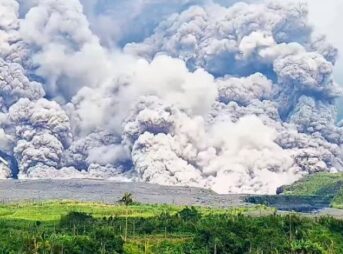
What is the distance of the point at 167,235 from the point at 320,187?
2226 inches

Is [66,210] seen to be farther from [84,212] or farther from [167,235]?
[167,235]

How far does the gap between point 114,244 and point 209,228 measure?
7.25 meters

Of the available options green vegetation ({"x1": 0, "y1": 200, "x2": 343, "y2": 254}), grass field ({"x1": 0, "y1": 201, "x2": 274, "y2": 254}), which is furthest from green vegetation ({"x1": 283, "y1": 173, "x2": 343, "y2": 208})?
green vegetation ({"x1": 0, "y1": 200, "x2": 343, "y2": 254})

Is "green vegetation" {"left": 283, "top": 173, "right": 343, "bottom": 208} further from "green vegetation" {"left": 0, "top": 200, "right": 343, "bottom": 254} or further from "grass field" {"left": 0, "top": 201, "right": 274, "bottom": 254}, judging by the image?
"green vegetation" {"left": 0, "top": 200, "right": 343, "bottom": 254}

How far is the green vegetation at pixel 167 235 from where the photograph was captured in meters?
41.9

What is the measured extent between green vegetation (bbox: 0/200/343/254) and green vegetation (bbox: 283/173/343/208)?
41.2 m

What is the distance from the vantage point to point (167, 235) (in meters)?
49.2

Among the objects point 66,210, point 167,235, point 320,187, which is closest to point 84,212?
point 66,210

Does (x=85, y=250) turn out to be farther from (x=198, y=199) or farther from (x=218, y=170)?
(x=218, y=170)

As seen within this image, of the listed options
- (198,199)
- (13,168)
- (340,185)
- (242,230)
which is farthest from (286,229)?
(13,168)

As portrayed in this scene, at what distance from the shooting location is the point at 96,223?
53281mm

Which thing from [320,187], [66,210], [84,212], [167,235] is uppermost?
[320,187]

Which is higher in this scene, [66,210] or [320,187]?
[320,187]

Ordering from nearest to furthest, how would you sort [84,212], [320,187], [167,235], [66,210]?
[167,235] → [84,212] → [66,210] → [320,187]
